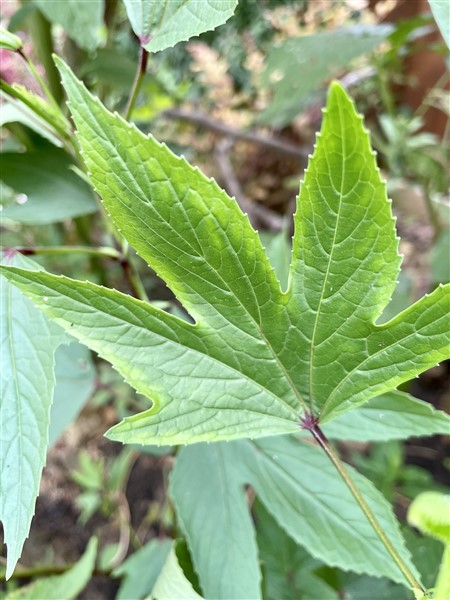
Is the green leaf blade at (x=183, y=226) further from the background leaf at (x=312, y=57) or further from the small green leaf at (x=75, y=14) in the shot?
the background leaf at (x=312, y=57)

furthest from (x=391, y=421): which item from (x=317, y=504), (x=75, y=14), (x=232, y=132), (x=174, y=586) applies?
(x=232, y=132)

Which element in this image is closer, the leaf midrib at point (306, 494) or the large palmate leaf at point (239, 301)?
the large palmate leaf at point (239, 301)

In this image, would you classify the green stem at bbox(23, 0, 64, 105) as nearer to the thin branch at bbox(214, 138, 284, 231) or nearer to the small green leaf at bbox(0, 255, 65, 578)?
the small green leaf at bbox(0, 255, 65, 578)

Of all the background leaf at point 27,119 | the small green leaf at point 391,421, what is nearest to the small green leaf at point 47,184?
the background leaf at point 27,119

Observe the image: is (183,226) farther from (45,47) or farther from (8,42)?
(45,47)

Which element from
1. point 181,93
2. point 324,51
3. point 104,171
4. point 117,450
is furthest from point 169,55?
point 104,171

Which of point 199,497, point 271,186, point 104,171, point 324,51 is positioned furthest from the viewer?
point 271,186

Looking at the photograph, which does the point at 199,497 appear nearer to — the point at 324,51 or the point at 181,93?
the point at 324,51
